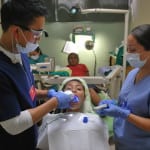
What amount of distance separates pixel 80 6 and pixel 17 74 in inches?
106

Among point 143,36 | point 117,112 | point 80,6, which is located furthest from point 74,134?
point 80,6

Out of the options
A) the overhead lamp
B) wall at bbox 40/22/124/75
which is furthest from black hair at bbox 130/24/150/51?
wall at bbox 40/22/124/75

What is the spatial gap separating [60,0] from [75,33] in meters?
0.55

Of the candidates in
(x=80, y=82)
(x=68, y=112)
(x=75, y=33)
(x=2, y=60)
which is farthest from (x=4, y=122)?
(x=75, y=33)

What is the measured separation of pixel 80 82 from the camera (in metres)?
2.01

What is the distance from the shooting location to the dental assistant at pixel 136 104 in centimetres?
139

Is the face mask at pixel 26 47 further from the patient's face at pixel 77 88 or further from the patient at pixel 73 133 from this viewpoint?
the patient's face at pixel 77 88

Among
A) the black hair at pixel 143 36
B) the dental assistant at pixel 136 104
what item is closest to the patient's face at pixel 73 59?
the dental assistant at pixel 136 104

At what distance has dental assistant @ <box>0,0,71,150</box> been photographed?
120 centimetres

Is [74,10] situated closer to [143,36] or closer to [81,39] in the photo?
[81,39]

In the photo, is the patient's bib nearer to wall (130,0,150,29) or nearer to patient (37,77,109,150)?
patient (37,77,109,150)

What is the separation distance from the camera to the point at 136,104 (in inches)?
56.6

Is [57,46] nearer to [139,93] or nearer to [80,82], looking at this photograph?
[80,82]

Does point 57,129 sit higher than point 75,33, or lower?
lower
